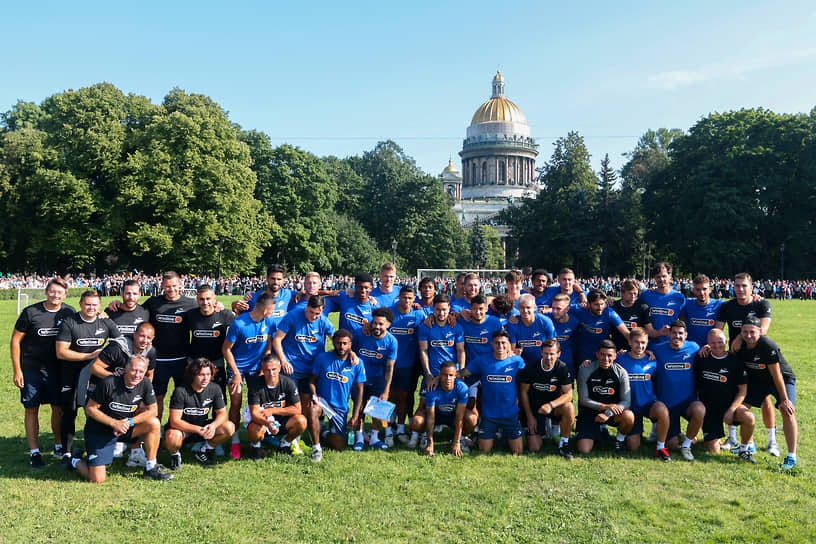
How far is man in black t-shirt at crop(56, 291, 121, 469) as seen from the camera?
6.38 meters

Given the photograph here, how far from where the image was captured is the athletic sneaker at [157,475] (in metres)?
5.99

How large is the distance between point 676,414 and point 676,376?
A: 437 millimetres

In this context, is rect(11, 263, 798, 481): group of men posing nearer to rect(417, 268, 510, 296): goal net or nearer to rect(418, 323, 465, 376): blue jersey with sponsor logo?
rect(418, 323, 465, 376): blue jersey with sponsor logo

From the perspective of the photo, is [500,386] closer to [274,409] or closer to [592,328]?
[592,328]

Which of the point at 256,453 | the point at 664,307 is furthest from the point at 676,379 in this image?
the point at 256,453

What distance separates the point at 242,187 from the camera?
3809 centimetres

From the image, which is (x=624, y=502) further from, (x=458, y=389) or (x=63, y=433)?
(x=63, y=433)

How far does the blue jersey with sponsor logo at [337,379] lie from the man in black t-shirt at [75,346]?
91.4 inches

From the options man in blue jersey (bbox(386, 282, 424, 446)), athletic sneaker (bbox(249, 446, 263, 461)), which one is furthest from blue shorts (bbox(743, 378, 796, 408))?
athletic sneaker (bbox(249, 446, 263, 461))

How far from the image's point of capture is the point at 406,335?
7641 mm

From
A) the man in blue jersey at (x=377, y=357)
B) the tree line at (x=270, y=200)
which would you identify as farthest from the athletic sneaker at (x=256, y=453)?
the tree line at (x=270, y=200)

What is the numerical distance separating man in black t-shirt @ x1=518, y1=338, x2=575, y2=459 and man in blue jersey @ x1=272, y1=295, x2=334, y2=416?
2.47 meters

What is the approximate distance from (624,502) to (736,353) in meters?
2.55

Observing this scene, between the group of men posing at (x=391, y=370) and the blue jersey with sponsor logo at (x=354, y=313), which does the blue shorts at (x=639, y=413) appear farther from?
the blue jersey with sponsor logo at (x=354, y=313)
